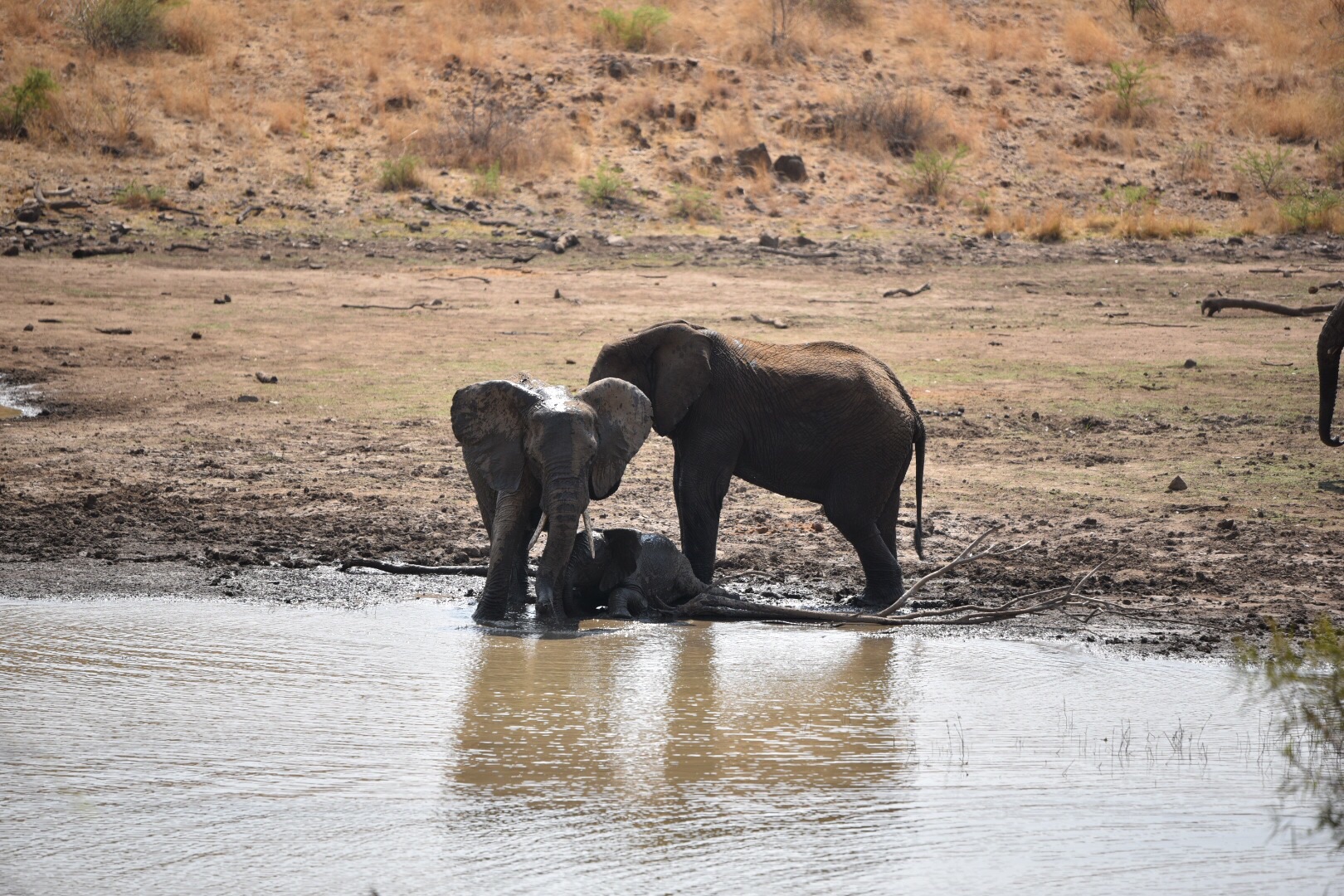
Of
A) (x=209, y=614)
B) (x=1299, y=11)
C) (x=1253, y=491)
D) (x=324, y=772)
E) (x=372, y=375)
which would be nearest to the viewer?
(x=324, y=772)

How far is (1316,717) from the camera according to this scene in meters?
5.43

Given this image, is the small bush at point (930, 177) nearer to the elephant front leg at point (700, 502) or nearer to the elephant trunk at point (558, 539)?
the elephant front leg at point (700, 502)

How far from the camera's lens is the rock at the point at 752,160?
23.2 m

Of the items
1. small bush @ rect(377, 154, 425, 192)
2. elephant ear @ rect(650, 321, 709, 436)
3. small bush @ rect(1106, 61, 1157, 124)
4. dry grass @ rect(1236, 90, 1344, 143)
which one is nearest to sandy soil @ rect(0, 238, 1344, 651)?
elephant ear @ rect(650, 321, 709, 436)

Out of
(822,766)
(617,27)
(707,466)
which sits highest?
(617,27)

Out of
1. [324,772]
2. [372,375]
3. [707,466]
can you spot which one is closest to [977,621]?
[707,466]

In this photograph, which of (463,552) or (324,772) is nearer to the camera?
(324,772)

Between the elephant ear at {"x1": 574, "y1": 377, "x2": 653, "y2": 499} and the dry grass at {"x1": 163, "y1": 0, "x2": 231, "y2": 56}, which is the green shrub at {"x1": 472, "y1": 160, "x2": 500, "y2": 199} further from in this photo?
the elephant ear at {"x1": 574, "y1": 377, "x2": 653, "y2": 499}

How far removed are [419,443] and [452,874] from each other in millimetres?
6601

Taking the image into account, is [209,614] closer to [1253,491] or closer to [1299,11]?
[1253,491]

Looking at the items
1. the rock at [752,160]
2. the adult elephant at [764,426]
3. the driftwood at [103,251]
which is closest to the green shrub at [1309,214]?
the rock at [752,160]

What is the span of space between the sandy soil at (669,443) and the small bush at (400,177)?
103 inches

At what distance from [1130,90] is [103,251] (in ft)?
59.4

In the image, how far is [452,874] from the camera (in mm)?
4734
